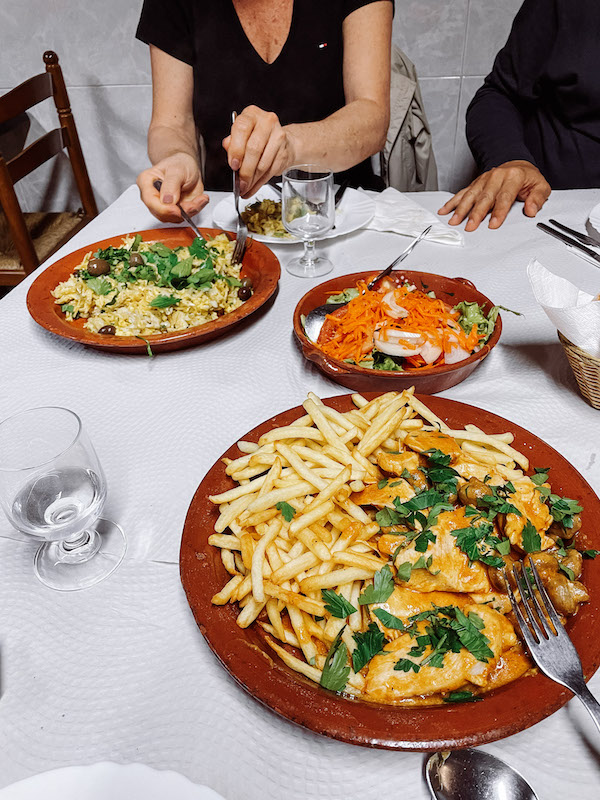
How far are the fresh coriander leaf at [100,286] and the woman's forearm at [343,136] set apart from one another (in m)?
0.94

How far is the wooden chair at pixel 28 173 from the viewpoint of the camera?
2842mm

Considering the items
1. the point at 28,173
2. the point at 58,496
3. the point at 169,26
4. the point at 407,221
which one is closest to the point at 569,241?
the point at 407,221

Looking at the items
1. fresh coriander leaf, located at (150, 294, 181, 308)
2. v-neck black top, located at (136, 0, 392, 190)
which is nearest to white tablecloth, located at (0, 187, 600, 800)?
fresh coriander leaf, located at (150, 294, 181, 308)

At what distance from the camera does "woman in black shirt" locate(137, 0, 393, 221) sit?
96.7 inches

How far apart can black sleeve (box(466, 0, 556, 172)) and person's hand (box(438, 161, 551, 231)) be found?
0.39 meters

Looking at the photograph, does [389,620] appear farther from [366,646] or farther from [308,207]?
[308,207]

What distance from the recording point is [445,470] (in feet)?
3.39

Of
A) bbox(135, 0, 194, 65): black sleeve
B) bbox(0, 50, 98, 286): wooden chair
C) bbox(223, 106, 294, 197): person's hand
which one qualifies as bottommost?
bbox(0, 50, 98, 286): wooden chair

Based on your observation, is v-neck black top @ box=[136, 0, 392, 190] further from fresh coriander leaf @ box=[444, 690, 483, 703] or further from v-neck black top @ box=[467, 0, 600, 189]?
fresh coriander leaf @ box=[444, 690, 483, 703]

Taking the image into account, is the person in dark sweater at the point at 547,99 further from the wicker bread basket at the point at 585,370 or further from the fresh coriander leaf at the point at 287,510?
the fresh coriander leaf at the point at 287,510

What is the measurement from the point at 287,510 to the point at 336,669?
268mm

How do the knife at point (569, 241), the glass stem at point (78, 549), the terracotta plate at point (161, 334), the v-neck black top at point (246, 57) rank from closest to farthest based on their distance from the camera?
the glass stem at point (78, 549), the terracotta plate at point (161, 334), the knife at point (569, 241), the v-neck black top at point (246, 57)

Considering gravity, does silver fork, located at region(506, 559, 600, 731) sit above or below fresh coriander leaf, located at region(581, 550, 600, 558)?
above

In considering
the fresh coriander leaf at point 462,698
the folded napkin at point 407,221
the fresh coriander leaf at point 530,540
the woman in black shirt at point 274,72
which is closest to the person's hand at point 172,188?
the woman in black shirt at point 274,72
